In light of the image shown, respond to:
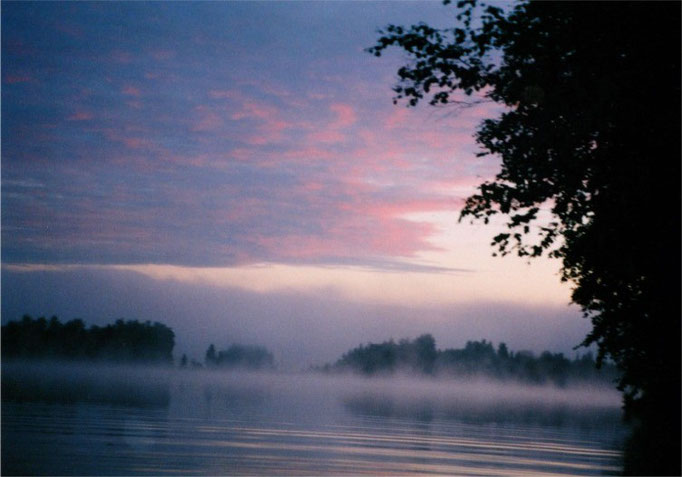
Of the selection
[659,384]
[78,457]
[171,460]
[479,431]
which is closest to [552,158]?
[659,384]

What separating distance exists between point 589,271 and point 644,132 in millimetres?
5665

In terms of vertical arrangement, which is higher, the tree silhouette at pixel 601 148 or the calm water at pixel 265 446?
the tree silhouette at pixel 601 148

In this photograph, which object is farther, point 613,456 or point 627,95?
point 613,456

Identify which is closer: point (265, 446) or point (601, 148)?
point (601, 148)

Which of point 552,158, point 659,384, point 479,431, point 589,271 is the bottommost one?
point 479,431

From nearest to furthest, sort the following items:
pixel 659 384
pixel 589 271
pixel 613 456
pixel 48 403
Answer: pixel 659 384 < pixel 589 271 < pixel 613 456 < pixel 48 403

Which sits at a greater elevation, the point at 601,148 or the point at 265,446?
the point at 601,148

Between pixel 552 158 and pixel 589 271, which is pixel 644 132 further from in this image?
pixel 589 271

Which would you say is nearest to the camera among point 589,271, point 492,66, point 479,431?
point 492,66

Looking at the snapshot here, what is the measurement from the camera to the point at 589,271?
2369 cm

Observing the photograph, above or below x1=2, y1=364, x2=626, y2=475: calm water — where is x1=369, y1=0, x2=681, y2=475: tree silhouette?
above

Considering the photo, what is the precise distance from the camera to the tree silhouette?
62.6ft

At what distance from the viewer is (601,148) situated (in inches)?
812

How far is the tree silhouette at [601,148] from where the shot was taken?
1909cm
